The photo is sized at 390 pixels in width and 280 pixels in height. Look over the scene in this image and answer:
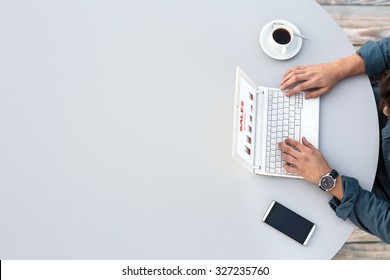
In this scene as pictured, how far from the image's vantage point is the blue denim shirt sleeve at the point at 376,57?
4.34ft

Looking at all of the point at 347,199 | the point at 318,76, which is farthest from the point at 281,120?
the point at 347,199

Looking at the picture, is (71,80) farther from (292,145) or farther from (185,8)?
(292,145)

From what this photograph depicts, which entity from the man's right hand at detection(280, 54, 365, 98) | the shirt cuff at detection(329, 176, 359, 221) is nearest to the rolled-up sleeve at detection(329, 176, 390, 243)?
the shirt cuff at detection(329, 176, 359, 221)

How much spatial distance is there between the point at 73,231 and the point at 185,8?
0.61 meters

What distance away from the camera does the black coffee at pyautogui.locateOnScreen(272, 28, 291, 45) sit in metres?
1.30

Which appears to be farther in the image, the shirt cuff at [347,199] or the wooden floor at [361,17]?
the wooden floor at [361,17]

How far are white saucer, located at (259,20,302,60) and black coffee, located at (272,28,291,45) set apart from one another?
0.02m

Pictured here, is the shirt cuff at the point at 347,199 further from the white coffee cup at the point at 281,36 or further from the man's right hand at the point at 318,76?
the white coffee cup at the point at 281,36

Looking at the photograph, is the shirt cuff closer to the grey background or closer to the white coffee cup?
the grey background

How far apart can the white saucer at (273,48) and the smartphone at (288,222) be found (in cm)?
36

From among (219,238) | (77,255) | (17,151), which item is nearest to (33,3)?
(17,151)

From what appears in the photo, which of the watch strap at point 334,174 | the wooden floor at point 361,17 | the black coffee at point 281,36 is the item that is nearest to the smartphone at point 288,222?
the watch strap at point 334,174

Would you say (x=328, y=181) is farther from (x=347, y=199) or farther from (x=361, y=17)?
(x=361, y=17)

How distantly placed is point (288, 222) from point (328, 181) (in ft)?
0.44
